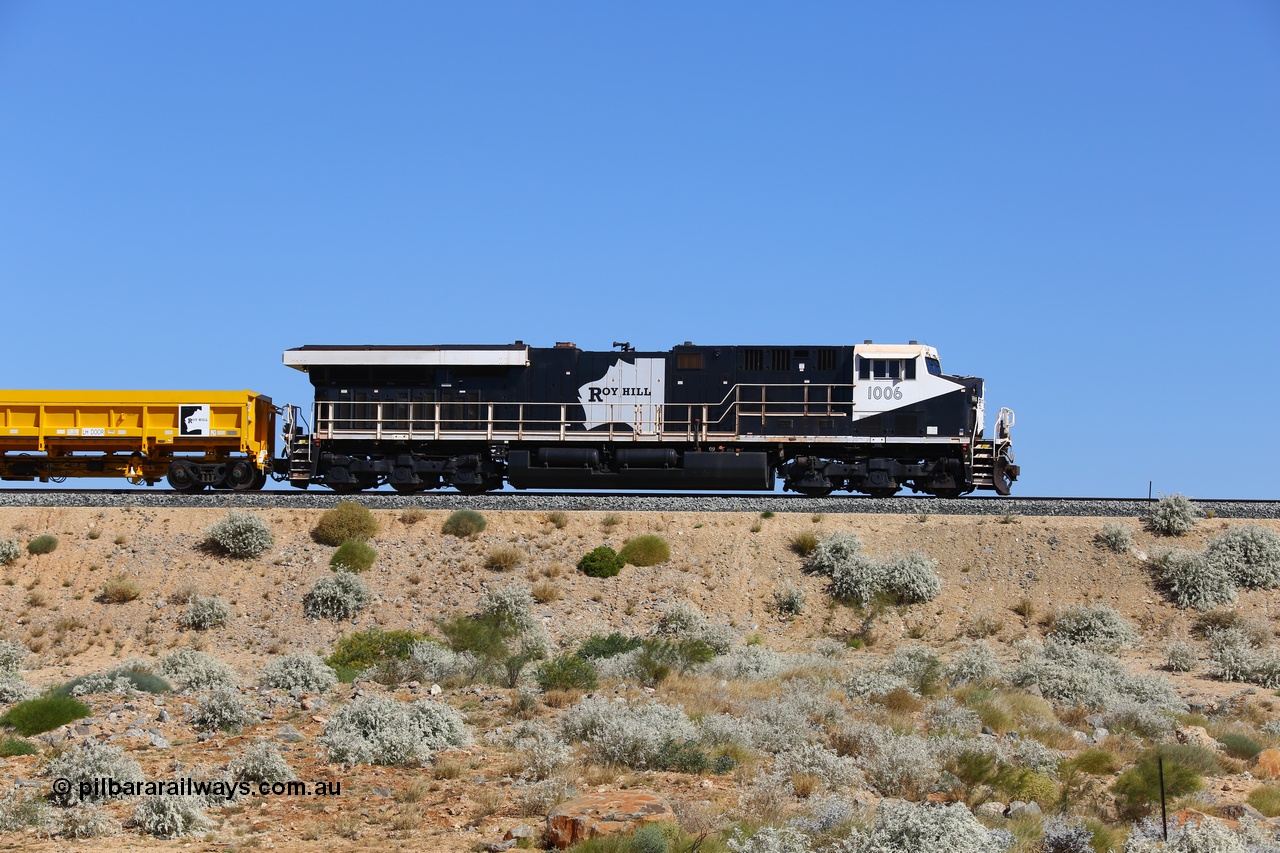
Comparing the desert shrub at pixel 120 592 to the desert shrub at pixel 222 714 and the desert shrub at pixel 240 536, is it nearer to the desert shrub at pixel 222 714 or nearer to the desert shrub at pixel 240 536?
the desert shrub at pixel 240 536

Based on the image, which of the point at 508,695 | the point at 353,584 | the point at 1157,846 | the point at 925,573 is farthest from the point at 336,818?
the point at 925,573

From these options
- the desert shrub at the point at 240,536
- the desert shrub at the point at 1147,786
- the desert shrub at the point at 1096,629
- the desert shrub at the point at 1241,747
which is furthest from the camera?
the desert shrub at the point at 240,536

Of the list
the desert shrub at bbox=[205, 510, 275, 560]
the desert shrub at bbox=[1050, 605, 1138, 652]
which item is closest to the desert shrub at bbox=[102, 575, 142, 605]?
the desert shrub at bbox=[205, 510, 275, 560]

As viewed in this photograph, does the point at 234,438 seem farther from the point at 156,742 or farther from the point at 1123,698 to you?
the point at 1123,698

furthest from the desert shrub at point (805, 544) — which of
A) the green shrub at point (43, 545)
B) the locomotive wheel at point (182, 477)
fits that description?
the green shrub at point (43, 545)

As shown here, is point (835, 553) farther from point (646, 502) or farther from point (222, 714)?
point (222, 714)

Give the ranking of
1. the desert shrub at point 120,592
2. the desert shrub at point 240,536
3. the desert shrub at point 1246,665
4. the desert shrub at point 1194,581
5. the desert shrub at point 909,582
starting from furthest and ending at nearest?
1. the desert shrub at point 240,536
2. the desert shrub at point 120,592
3. the desert shrub at point 909,582
4. the desert shrub at point 1194,581
5. the desert shrub at point 1246,665

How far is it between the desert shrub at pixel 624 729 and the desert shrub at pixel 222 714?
3769 millimetres

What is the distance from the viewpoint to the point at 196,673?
16.8 metres

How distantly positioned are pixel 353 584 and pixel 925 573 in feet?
38.0

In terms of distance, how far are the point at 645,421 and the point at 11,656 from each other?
558 inches

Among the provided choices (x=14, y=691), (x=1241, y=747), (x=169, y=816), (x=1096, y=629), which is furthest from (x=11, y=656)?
(x=1096, y=629)

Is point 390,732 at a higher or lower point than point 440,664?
higher

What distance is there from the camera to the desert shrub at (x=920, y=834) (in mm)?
8703
